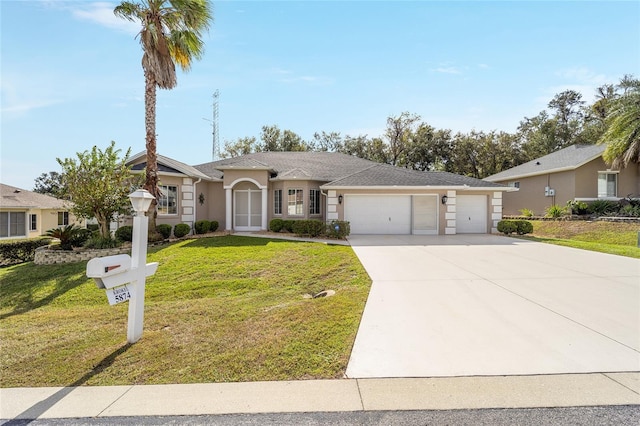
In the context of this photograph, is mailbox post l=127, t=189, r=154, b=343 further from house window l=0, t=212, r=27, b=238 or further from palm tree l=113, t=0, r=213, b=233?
house window l=0, t=212, r=27, b=238

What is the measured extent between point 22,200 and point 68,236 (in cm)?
1416

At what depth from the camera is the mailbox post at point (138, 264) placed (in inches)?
171

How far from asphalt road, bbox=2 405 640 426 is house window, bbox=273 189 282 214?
1443 centimetres

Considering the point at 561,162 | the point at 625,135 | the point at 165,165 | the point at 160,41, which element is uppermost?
the point at 160,41

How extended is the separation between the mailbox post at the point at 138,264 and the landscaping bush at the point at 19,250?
12888mm

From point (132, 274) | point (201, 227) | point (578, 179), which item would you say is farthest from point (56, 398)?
point (578, 179)

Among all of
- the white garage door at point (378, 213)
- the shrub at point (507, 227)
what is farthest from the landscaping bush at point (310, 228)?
the shrub at point (507, 227)

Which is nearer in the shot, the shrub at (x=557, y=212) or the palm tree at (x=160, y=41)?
the palm tree at (x=160, y=41)

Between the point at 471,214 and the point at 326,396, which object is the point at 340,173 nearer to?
the point at 471,214

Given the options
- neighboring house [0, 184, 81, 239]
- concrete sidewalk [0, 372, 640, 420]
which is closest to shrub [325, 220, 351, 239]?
concrete sidewalk [0, 372, 640, 420]

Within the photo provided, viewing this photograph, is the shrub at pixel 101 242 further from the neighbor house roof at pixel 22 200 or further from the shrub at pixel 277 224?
the neighbor house roof at pixel 22 200

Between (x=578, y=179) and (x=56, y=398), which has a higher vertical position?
(x=578, y=179)

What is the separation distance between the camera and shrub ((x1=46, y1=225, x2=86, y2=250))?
470 inches

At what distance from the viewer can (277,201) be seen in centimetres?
1708
